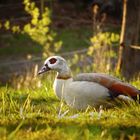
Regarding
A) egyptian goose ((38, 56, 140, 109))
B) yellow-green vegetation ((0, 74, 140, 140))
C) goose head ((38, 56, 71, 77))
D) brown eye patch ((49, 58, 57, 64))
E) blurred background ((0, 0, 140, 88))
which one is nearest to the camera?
yellow-green vegetation ((0, 74, 140, 140))

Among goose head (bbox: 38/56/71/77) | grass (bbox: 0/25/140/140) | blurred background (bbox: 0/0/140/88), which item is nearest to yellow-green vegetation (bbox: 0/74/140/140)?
grass (bbox: 0/25/140/140)

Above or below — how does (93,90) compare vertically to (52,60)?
below

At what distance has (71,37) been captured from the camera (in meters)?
26.3

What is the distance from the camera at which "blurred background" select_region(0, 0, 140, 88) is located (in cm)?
1330

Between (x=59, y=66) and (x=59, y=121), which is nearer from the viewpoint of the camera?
(x=59, y=121)

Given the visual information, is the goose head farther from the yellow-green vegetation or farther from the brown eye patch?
the yellow-green vegetation

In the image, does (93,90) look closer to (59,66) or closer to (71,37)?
(59,66)

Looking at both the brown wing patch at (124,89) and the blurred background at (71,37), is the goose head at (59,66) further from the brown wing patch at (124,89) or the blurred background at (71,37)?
the blurred background at (71,37)

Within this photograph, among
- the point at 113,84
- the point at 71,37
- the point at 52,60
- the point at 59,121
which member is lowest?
the point at 71,37

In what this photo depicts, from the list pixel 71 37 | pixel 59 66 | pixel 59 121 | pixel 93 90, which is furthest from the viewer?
pixel 71 37

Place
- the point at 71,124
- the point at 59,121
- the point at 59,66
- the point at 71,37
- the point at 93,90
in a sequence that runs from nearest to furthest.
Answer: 1. the point at 71,124
2. the point at 59,121
3. the point at 93,90
4. the point at 59,66
5. the point at 71,37

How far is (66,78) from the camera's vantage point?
7.91m

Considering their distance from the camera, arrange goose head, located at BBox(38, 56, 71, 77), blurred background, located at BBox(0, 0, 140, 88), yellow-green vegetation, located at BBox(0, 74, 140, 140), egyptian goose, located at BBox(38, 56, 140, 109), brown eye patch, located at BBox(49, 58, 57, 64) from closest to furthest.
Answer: yellow-green vegetation, located at BBox(0, 74, 140, 140) < egyptian goose, located at BBox(38, 56, 140, 109) < goose head, located at BBox(38, 56, 71, 77) < brown eye patch, located at BBox(49, 58, 57, 64) < blurred background, located at BBox(0, 0, 140, 88)

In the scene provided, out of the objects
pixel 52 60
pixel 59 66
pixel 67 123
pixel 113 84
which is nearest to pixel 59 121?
pixel 67 123
